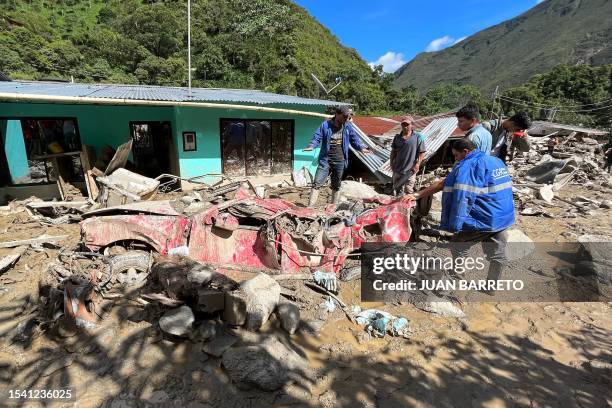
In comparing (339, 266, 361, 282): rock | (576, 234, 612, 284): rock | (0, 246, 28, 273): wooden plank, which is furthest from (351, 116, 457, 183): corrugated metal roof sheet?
(0, 246, 28, 273): wooden plank

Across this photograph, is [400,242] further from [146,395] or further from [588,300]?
[146,395]

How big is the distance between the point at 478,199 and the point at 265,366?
2.49 m

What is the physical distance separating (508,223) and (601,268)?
68.0 inches

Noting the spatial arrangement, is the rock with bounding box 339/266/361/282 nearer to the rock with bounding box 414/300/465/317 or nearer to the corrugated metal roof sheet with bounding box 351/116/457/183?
the rock with bounding box 414/300/465/317

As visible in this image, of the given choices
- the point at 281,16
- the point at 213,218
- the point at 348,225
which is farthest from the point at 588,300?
the point at 281,16

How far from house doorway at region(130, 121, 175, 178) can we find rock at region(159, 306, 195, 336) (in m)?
6.90

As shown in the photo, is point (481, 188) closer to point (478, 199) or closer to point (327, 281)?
point (478, 199)

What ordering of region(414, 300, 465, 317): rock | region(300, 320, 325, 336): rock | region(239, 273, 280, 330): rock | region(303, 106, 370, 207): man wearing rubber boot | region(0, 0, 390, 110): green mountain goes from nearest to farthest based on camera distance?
1. region(239, 273, 280, 330): rock
2. region(300, 320, 325, 336): rock
3. region(414, 300, 465, 317): rock
4. region(303, 106, 370, 207): man wearing rubber boot
5. region(0, 0, 390, 110): green mountain

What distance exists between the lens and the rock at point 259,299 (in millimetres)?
2756

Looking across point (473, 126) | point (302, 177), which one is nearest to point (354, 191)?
point (302, 177)

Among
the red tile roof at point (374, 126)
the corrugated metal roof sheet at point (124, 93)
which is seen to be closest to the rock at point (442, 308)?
the corrugated metal roof sheet at point (124, 93)

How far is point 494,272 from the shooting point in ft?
11.0

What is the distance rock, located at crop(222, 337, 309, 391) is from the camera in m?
2.22

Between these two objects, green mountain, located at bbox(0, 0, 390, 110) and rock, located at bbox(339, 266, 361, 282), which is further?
green mountain, located at bbox(0, 0, 390, 110)
